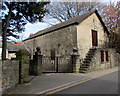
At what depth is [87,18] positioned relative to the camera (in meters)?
15.0

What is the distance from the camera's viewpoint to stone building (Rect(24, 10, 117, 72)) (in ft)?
42.3

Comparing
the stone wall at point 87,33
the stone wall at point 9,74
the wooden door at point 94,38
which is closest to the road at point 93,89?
the stone wall at point 9,74

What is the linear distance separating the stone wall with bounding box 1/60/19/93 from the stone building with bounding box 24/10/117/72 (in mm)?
6928

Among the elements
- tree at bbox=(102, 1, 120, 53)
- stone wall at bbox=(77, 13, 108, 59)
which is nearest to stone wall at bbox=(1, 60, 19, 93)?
stone wall at bbox=(77, 13, 108, 59)

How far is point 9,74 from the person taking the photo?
16.6ft

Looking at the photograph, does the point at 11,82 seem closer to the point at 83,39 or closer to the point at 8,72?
the point at 8,72

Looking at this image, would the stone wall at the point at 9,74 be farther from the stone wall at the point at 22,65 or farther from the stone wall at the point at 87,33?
the stone wall at the point at 87,33

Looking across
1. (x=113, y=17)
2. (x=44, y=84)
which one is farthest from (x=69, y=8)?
(x=44, y=84)

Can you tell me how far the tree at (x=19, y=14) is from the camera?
7547mm

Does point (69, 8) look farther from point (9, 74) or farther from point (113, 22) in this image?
point (9, 74)

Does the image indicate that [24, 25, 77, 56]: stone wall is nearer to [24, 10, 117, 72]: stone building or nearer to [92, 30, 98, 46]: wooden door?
[24, 10, 117, 72]: stone building

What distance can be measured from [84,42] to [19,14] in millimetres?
8551

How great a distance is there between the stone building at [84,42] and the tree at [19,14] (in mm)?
6227

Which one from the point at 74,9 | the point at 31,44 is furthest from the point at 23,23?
the point at 74,9
